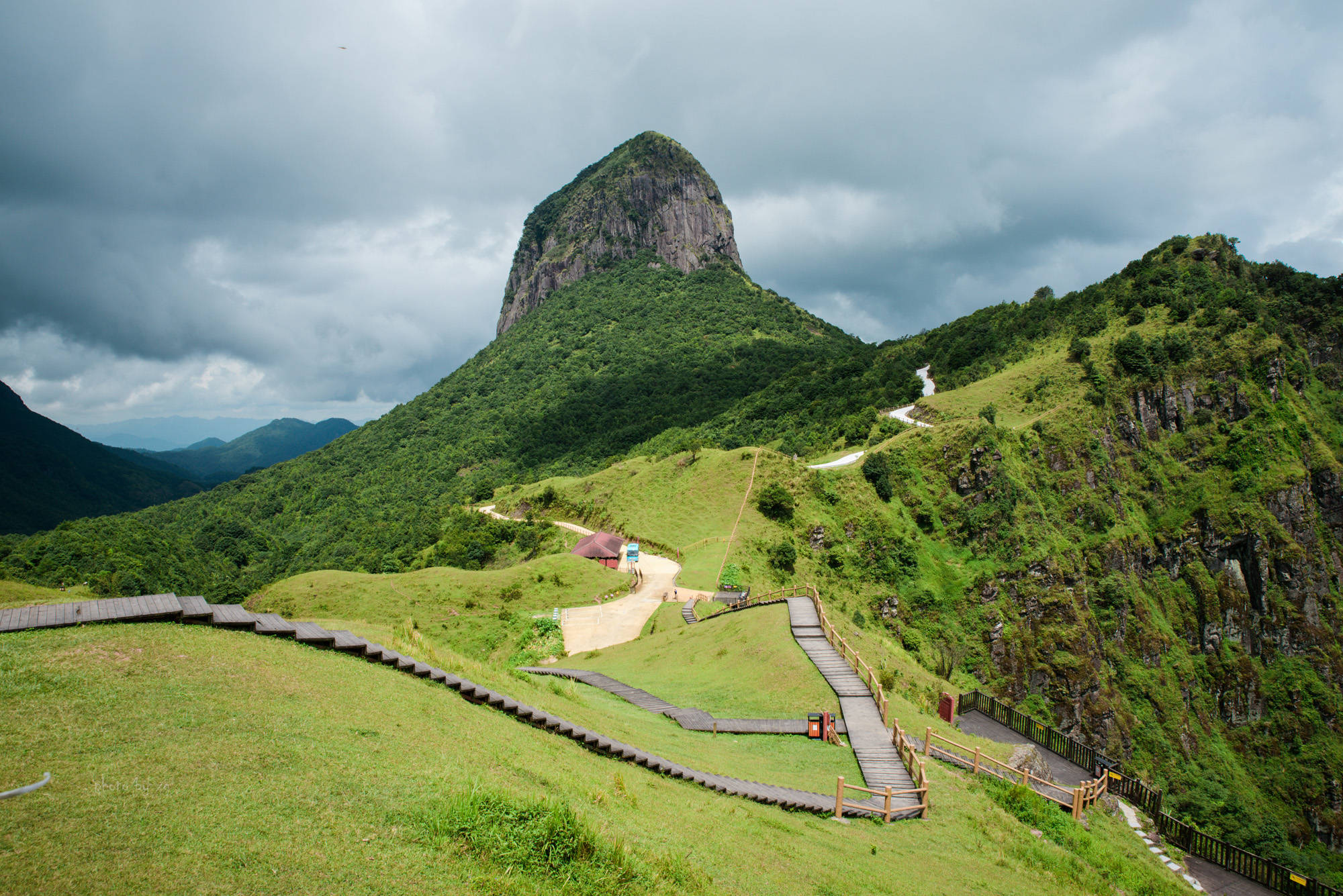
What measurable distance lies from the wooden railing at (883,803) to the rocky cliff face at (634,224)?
154 meters

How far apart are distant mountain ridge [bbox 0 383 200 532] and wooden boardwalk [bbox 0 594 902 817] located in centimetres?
15541

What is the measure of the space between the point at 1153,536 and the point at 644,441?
60097 mm

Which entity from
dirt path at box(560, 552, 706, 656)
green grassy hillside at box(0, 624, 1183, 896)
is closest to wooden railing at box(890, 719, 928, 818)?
green grassy hillside at box(0, 624, 1183, 896)

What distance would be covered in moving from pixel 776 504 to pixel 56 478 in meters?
188

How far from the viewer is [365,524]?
71.5 m

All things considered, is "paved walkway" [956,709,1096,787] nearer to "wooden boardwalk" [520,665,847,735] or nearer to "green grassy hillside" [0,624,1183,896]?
"wooden boardwalk" [520,665,847,735]

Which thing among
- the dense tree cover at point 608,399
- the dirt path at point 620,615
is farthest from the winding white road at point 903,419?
the dirt path at point 620,615

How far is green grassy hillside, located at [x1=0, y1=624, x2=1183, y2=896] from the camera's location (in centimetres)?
529

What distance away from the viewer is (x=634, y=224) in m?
161

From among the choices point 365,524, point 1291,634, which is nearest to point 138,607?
point 365,524

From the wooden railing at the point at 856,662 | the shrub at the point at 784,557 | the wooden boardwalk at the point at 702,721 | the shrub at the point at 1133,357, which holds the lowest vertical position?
the wooden boardwalk at the point at 702,721

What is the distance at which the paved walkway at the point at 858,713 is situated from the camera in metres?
14.7

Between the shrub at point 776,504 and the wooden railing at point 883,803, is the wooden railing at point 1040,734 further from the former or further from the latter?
the shrub at point 776,504

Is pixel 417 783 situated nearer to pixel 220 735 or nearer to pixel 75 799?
pixel 220 735
